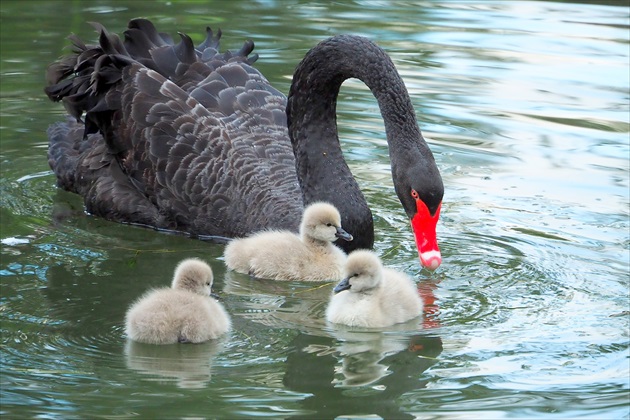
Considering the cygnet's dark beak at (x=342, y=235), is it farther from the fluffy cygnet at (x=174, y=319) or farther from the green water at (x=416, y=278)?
the fluffy cygnet at (x=174, y=319)

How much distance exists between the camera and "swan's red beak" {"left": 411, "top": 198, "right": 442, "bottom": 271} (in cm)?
588

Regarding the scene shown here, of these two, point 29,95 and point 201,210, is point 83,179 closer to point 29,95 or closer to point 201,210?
point 201,210

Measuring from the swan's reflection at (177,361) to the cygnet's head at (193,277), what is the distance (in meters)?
0.31

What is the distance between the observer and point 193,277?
5453 mm

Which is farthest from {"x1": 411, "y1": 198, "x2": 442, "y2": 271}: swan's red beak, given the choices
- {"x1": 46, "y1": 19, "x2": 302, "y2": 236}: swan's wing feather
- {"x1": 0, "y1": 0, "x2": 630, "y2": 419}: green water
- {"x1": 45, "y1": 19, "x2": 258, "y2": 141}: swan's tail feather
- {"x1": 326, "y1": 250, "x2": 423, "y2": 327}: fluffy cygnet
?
{"x1": 45, "y1": 19, "x2": 258, "y2": 141}: swan's tail feather

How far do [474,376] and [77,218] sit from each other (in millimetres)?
3348

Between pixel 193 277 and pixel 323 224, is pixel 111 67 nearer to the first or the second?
pixel 323 224

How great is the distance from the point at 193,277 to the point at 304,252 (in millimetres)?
892

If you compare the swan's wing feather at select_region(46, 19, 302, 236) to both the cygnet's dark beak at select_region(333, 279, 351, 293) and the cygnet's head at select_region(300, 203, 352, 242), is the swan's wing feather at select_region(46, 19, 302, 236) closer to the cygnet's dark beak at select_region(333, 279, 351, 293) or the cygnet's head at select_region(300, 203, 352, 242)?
the cygnet's head at select_region(300, 203, 352, 242)

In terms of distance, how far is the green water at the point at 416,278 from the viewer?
470 centimetres

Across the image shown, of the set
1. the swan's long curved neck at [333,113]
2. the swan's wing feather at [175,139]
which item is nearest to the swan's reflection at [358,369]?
the swan's long curved neck at [333,113]

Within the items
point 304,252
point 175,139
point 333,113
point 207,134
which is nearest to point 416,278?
point 304,252

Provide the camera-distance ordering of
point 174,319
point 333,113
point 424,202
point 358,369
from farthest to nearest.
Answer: point 333,113, point 424,202, point 174,319, point 358,369

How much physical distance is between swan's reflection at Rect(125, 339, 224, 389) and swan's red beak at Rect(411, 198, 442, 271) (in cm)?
116
